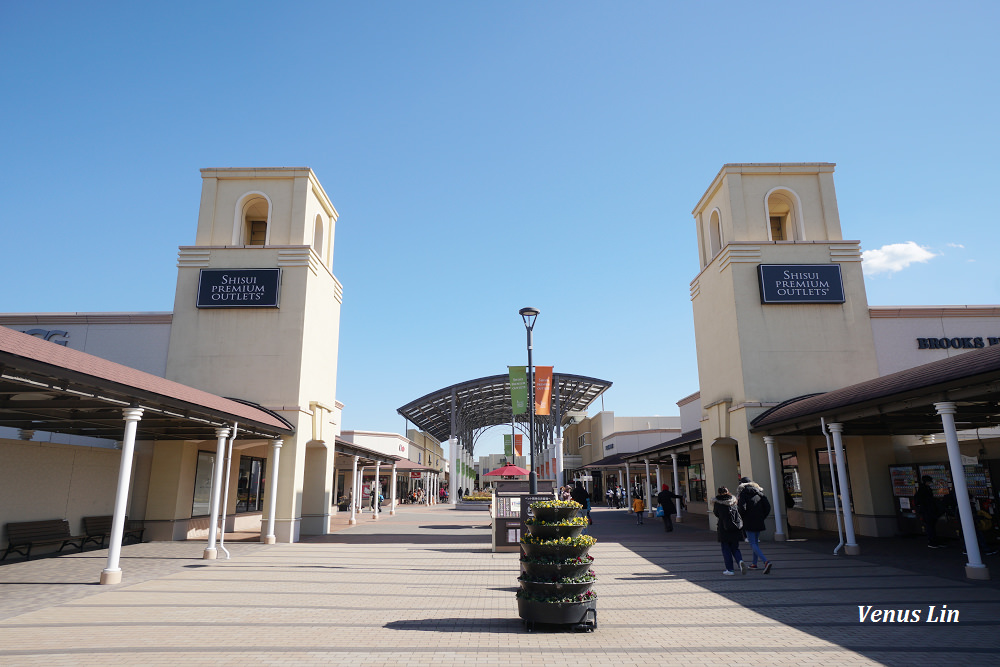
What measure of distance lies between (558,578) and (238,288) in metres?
15.1

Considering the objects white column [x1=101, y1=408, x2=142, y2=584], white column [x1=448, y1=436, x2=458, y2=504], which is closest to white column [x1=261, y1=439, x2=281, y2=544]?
white column [x1=101, y1=408, x2=142, y2=584]

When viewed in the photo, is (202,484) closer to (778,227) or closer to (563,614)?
(563,614)

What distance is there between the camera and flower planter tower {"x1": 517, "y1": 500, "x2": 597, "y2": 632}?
21.0 ft

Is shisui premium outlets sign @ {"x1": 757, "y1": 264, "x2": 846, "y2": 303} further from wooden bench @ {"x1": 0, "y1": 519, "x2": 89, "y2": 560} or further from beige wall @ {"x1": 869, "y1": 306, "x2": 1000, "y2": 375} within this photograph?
wooden bench @ {"x1": 0, "y1": 519, "x2": 89, "y2": 560}

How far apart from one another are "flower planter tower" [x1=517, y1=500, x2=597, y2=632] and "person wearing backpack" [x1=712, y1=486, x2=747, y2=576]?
399cm

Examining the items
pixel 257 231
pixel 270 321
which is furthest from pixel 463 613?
pixel 257 231

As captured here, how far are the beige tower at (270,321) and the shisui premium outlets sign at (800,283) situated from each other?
45.6ft

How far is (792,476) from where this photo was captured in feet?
63.3

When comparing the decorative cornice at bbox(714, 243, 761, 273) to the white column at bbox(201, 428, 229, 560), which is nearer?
the white column at bbox(201, 428, 229, 560)

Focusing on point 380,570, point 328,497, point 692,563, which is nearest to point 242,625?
point 380,570

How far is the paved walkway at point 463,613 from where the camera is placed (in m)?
5.58

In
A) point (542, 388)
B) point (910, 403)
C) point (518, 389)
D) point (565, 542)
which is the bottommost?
point (565, 542)

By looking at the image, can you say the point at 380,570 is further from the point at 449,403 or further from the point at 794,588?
the point at 449,403

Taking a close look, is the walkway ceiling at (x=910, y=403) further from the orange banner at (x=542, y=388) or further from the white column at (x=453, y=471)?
the white column at (x=453, y=471)
